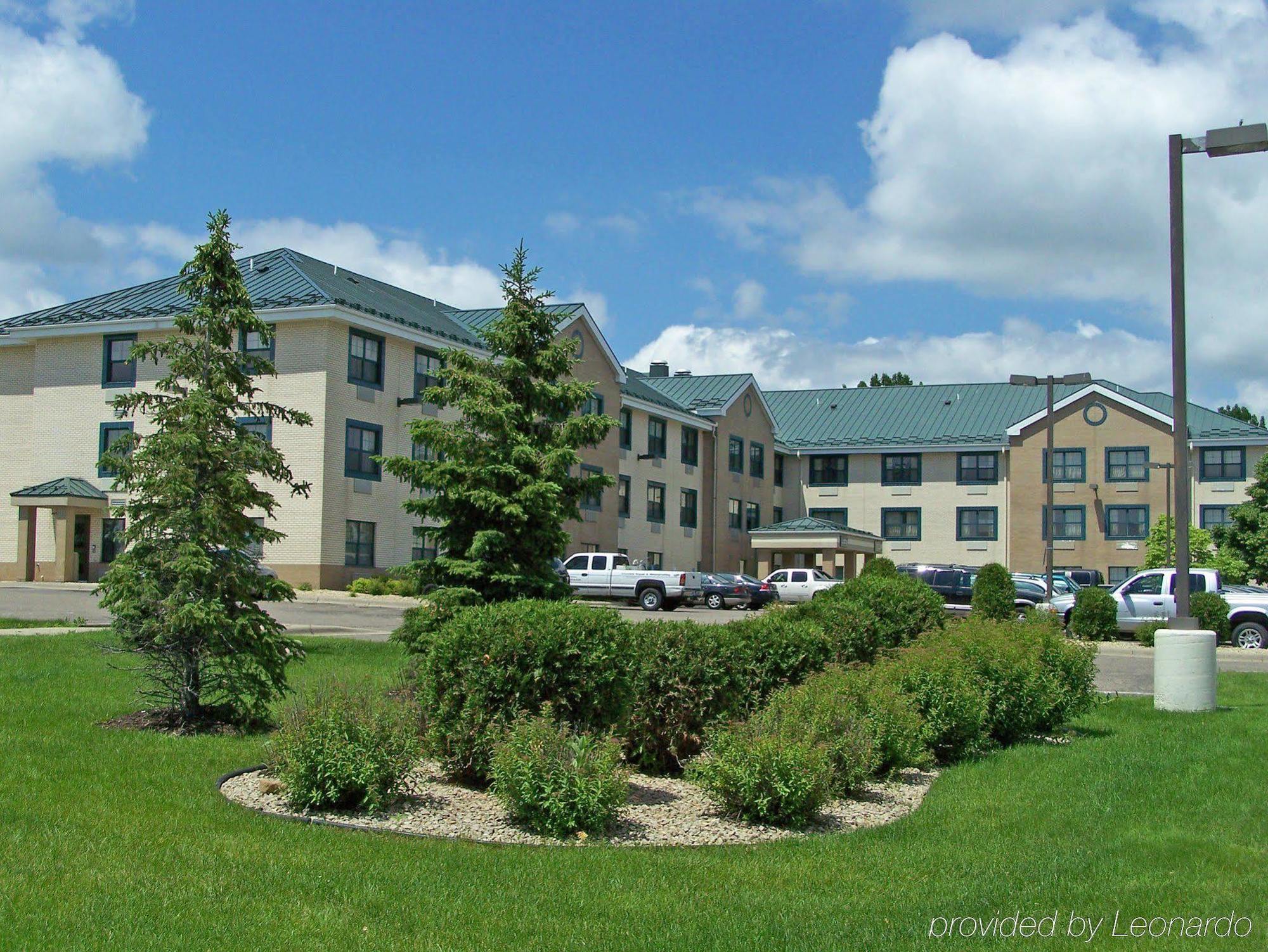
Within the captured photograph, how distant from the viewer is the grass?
5637 mm

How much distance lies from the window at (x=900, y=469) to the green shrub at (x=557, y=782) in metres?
57.7

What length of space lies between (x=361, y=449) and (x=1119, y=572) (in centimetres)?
3716

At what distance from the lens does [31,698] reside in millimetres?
12195

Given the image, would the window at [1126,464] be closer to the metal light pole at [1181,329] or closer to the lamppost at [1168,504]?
the lamppost at [1168,504]

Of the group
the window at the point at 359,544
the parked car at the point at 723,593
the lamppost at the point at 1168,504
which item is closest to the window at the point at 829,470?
the lamppost at the point at 1168,504

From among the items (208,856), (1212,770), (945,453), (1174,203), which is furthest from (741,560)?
(208,856)

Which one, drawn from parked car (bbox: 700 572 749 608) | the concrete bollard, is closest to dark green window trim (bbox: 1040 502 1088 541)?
parked car (bbox: 700 572 749 608)

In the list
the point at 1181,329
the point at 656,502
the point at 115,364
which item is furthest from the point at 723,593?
the point at 1181,329

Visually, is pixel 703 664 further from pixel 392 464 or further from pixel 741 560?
pixel 741 560

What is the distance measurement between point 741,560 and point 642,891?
5719 cm

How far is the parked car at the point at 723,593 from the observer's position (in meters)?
45.2

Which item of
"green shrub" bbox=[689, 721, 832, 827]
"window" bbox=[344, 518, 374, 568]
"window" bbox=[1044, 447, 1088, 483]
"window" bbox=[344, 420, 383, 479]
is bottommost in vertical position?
"green shrub" bbox=[689, 721, 832, 827]

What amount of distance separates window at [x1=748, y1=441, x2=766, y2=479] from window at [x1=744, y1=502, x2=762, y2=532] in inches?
59.6

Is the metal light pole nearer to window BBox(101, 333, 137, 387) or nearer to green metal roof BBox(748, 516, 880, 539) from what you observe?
window BBox(101, 333, 137, 387)
